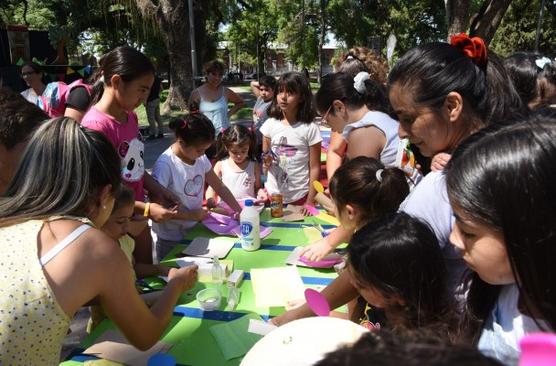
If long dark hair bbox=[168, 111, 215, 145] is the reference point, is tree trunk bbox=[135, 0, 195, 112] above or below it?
above

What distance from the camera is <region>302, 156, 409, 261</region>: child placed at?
1515 millimetres

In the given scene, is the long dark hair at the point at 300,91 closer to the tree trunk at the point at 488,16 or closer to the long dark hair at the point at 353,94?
the long dark hair at the point at 353,94

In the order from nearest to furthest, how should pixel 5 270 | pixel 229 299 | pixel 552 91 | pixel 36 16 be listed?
pixel 5 270 < pixel 229 299 < pixel 552 91 < pixel 36 16

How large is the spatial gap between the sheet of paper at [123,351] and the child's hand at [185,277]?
0.78ft

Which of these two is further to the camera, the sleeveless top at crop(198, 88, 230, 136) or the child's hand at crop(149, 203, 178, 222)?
the sleeveless top at crop(198, 88, 230, 136)

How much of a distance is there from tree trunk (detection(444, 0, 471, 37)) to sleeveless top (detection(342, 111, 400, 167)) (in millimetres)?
7393

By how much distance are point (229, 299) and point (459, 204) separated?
1016mm

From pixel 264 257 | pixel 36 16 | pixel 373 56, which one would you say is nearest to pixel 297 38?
pixel 36 16

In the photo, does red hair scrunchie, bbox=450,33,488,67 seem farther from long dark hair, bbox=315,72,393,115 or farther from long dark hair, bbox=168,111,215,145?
long dark hair, bbox=168,111,215,145

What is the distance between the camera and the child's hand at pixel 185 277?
1.48m

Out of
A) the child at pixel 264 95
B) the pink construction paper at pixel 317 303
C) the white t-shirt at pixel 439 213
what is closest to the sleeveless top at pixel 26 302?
the pink construction paper at pixel 317 303

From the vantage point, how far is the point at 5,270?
0.97 m

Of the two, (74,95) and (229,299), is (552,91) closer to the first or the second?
(229,299)

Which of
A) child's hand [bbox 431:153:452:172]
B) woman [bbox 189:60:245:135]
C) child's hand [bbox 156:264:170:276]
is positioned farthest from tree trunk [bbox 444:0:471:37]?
child's hand [bbox 156:264:170:276]
